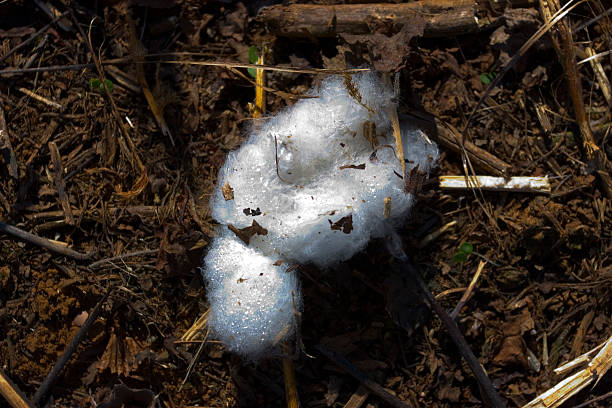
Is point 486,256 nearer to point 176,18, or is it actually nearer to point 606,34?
point 606,34

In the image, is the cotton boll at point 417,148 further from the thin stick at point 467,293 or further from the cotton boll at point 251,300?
the cotton boll at point 251,300

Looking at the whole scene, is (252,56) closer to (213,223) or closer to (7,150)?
(213,223)

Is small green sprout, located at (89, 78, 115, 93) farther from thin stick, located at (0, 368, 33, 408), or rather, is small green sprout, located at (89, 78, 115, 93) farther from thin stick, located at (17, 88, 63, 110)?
thin stick, located at (0, 368, 33, 408)

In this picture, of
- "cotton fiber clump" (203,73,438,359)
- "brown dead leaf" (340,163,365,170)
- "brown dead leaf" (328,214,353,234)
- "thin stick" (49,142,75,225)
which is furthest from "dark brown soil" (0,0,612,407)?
"brown dead leaf" (340,163,365,170)

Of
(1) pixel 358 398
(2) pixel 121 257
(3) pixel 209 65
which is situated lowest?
(1) pixel 358 398

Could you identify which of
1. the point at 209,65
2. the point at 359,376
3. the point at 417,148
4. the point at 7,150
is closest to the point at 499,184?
the point at 417,148
